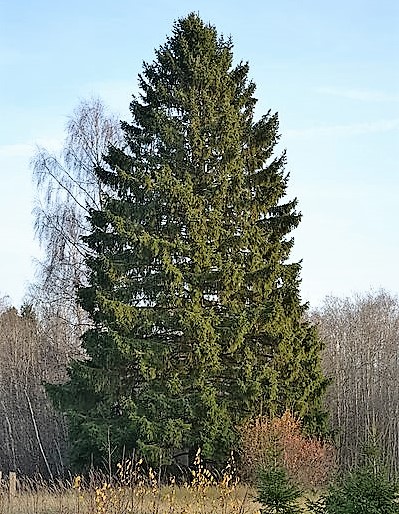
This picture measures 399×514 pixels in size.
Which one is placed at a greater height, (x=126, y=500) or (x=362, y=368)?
(x=362, y=368)

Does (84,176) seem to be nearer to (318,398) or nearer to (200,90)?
(200,90)

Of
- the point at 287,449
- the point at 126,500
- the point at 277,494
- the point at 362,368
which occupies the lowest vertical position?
the point at 126,500

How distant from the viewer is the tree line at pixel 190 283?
1805 cm

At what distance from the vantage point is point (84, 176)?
2438 cm

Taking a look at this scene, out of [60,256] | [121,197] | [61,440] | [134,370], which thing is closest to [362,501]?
[134,370]

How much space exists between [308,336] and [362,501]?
1185 centimetres

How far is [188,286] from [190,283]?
0.31 ft

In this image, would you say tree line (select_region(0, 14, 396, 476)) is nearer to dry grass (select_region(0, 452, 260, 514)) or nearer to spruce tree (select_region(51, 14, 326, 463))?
A: spruce tree (select_region(51, 14, 326, 463))

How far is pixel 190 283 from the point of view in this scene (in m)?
18.7

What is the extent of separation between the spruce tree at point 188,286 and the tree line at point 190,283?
38 millimetres

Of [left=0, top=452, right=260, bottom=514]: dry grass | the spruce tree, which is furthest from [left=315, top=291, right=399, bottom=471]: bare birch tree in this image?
[left=0, top=452, right=260, bottom=514]: dry grass

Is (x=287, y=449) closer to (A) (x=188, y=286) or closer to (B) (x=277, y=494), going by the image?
(A) (x=188, y=286)

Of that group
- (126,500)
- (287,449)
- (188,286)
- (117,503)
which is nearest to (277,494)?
(126,500)

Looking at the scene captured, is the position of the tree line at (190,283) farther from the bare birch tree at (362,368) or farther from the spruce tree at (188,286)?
the bare birch tree at (362,368)
